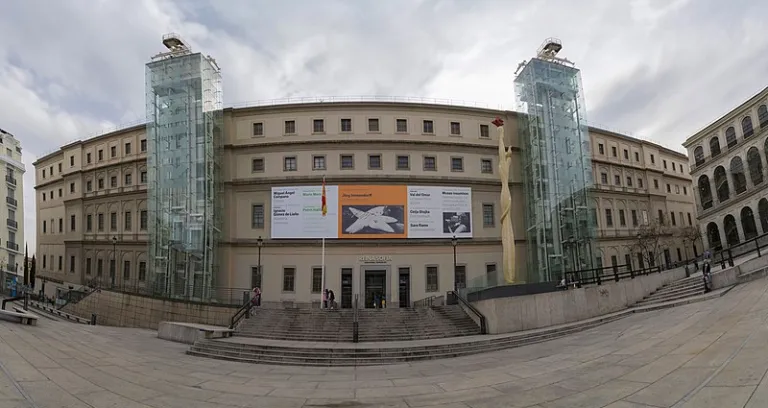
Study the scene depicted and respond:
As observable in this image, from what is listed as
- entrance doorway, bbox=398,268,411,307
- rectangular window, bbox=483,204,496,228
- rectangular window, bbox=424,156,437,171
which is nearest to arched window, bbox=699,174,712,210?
rectangular window, bbox=483,204,496,228

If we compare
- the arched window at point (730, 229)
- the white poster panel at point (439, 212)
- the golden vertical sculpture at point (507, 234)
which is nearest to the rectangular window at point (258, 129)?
the white poster panel at point (439, 212)

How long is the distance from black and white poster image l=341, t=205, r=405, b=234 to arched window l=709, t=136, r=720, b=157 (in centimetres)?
3753

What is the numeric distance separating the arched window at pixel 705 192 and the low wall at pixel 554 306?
35.2m

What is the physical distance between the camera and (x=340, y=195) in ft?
111

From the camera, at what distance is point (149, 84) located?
3619 centimetres

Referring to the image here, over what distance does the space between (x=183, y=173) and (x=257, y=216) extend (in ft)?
22.9

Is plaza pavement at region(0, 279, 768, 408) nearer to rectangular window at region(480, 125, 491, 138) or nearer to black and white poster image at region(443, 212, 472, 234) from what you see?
black and white poster image at region(443, 212, 472, 234)

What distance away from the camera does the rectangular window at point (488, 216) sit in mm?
35675

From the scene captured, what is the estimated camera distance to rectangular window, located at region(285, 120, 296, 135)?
35456 mm

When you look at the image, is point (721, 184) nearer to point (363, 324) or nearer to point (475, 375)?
point (363, 324)

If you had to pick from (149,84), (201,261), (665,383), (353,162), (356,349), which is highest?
(149,84)

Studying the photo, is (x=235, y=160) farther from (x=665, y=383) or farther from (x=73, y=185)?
(x=665, y=383)

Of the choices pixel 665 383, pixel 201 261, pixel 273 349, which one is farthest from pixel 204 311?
pixel 665 383

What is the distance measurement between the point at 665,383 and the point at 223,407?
26.2ft
